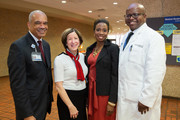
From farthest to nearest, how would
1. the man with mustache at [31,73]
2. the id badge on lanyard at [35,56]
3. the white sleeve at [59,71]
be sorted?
the white sleeve at [59,71], the id badge on lanyard at [35,56], the man with mustache at [31,73]

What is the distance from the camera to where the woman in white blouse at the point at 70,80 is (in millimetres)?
1600

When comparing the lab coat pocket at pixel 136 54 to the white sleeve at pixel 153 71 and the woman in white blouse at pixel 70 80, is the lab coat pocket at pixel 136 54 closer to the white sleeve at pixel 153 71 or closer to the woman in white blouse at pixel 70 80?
the white sleeve at pixel 153 71

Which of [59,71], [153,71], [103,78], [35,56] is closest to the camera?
[153,71]

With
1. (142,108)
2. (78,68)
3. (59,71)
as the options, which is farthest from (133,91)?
(59,71)

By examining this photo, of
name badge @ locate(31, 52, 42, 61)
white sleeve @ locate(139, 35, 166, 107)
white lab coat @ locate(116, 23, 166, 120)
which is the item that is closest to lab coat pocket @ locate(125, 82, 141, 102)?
white lab coat @ locate(116, 23, 166, 120)

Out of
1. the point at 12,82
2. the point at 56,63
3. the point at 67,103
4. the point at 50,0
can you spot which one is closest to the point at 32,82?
the point at 12,82

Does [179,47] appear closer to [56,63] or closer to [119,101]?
[119,101]

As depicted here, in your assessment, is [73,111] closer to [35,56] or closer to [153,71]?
[35,56]

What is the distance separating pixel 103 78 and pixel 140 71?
0.44m

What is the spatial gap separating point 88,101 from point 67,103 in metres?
0.37

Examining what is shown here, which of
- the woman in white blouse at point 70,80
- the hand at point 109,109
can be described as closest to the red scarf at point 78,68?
the woman in white blouse at point 70,80

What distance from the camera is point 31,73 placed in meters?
1.44

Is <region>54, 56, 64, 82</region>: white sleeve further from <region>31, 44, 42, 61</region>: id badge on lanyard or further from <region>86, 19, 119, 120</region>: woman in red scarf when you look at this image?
<region>86, 19, 119, 120</region>: woman in red scarf

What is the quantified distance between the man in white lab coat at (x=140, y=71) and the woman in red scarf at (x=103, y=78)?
8 cm
